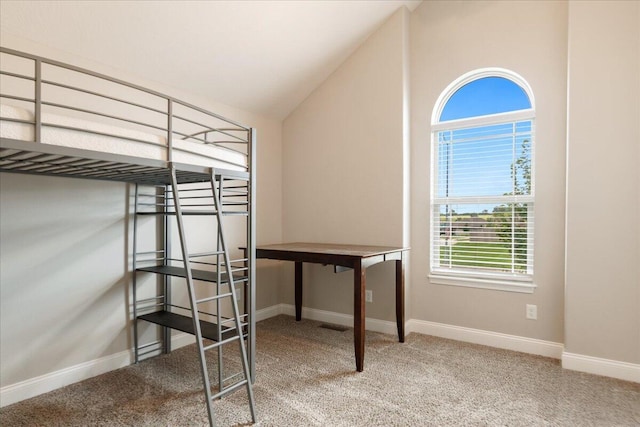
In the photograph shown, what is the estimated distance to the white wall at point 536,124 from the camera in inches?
112

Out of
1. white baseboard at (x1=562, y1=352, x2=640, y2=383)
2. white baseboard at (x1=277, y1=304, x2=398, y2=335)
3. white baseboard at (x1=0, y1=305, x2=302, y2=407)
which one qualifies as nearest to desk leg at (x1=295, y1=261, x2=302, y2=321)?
white baseboard at (x1=277, y1=304, x2=398, y2=335)

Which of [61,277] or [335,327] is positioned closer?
[61,277]

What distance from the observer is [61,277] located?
2355 mm

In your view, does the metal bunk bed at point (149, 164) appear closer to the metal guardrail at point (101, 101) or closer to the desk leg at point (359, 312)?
the metal guardrail at point (101, 101)

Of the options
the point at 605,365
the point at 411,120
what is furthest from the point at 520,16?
the point at 605,365

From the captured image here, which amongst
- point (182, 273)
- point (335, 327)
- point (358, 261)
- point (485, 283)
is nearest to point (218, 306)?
point (182, 273)

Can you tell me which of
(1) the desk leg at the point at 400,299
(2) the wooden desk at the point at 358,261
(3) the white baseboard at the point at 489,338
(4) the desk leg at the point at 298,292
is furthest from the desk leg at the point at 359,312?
(4) the desk leg at the point at 298,292

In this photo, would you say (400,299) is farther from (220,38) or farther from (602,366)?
(220,38)

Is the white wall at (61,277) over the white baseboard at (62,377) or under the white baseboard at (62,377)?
over

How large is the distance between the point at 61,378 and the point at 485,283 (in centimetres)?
314

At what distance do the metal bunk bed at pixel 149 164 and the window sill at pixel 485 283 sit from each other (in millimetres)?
1773

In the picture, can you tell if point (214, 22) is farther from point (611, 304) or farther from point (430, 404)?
point (611, 304)

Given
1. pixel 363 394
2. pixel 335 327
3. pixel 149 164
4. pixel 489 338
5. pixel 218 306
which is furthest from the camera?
pixel 335 327

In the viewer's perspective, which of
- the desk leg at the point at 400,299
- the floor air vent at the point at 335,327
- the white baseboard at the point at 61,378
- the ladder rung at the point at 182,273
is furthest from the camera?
the floor air vent at the point at 335,327
